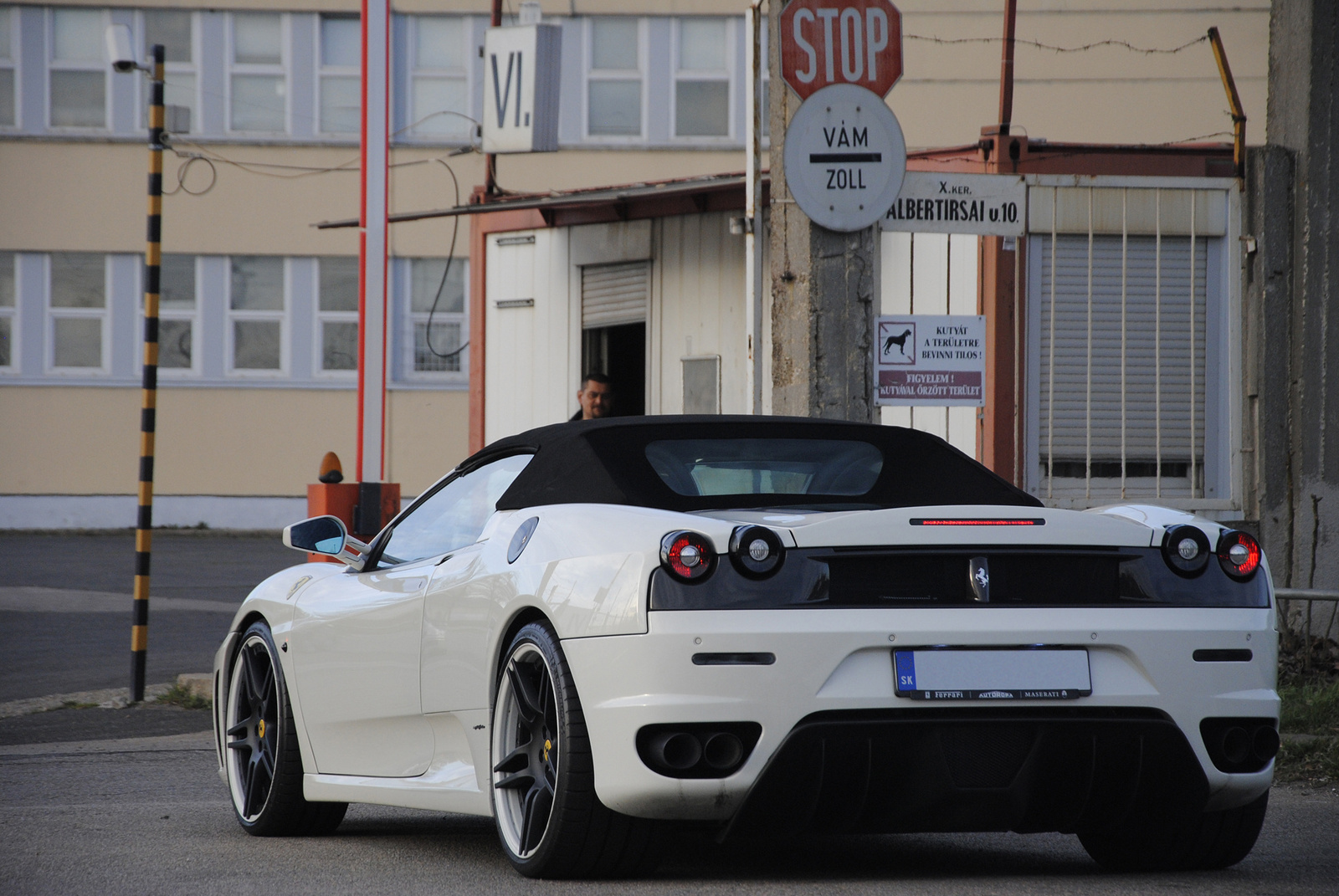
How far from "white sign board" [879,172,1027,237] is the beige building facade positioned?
18462 mm

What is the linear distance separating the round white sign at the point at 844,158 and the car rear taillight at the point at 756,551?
3976 mm

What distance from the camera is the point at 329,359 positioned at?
27.6 metres

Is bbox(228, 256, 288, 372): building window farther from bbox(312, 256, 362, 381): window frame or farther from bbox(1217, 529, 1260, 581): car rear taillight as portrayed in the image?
bbox(1217, 529, 1260, 581): car rear taillight

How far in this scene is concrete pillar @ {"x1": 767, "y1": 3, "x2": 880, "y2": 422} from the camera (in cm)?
834

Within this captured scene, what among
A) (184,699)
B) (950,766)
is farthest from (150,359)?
(950,766)

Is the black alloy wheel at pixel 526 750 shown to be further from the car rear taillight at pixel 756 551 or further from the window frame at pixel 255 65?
the window frame at pixel 255 65

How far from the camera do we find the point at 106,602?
16.4 meters

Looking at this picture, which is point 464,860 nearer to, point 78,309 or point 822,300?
point 822,300

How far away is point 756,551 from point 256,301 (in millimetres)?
23910

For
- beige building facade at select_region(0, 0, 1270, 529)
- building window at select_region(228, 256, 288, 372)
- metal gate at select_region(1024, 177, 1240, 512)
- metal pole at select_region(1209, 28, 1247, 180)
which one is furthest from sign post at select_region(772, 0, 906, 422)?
building window at select_region(228, 256, 288, 372)

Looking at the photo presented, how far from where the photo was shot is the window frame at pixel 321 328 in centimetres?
2742

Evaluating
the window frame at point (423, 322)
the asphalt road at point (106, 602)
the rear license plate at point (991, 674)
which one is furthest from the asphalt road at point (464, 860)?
the window frame at point (423, 322)

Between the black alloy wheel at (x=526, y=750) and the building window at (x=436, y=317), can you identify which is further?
the building window at (x=436, y=317)

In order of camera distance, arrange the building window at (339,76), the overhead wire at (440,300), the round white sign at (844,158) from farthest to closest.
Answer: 1. the building window at (339,76)
2. the overhead wire at (440,300)
3. the round white sign at (844,158)
